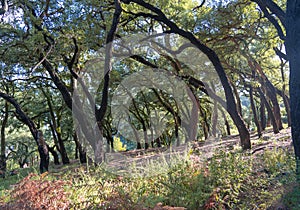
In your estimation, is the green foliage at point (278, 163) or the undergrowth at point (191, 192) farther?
the green foliage at point (278, 163)

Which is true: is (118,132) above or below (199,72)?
below

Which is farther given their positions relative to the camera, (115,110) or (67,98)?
(115,110)

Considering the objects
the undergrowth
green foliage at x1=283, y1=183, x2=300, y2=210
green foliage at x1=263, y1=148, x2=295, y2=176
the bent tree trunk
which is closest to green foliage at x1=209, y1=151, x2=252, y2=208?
the undergrowth

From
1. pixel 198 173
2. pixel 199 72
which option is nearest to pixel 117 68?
pixel 199 72

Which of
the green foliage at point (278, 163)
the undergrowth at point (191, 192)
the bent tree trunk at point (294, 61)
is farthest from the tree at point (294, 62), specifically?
the undergrowth at point (191, 192)

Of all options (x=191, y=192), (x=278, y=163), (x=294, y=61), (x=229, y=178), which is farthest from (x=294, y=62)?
(x=191, y=192)

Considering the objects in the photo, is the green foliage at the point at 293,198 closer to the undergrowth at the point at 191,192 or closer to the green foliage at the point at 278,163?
the undergrowth at the point at 191,192

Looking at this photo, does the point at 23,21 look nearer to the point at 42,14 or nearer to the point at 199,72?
the point at 42,14

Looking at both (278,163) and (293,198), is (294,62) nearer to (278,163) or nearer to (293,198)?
(278,163)

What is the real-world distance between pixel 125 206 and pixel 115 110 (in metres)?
17.4

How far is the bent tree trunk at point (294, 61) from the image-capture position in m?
4.08

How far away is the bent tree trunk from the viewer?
408 cm

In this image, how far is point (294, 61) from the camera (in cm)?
420

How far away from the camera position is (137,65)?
51.7 feet
